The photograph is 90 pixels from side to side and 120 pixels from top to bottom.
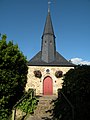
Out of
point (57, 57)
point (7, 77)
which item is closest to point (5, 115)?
point (7, 77)

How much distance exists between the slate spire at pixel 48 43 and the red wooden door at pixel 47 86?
103 inches

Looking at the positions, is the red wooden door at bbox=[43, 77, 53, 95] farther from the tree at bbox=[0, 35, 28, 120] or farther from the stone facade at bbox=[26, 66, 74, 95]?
the tree at bbox=[0, 35, 28, 120]

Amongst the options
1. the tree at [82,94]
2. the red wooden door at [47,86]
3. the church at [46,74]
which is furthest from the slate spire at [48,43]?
the tree at [82,94]

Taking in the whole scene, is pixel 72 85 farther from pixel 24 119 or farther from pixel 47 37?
pixel 47 37

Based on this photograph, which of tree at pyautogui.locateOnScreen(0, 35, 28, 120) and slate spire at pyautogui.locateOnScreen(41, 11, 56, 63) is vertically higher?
slate spire at pyautogui.locateOnScreen(41, 11, 56, 63)

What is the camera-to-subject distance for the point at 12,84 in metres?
12.9

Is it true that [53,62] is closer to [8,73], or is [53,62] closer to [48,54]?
[48,54]

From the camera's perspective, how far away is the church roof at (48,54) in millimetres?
24109

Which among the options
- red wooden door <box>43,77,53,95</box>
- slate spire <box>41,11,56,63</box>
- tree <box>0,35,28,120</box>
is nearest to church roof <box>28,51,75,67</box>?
slate spire <box>41,11,56,63</box>

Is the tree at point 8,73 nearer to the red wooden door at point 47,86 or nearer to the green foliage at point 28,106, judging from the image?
the green foliage at point 28,106

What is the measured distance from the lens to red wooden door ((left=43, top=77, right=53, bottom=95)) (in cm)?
2376

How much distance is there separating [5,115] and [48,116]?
2985 millimetres

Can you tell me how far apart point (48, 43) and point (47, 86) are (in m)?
6.35

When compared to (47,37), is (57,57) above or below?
below
